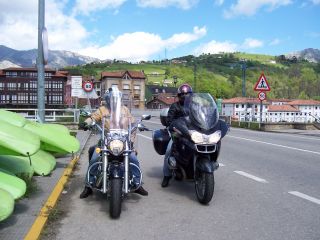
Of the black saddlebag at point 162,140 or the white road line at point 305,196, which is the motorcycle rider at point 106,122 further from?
Result: the white road line at point 305,196

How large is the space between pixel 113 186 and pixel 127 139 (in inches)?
27.5

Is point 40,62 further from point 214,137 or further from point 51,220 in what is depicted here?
point 51,220

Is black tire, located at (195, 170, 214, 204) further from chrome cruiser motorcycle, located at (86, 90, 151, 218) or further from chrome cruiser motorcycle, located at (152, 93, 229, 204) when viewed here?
chrome cruiser motorcycle, located at (86, 90, 151, 218)

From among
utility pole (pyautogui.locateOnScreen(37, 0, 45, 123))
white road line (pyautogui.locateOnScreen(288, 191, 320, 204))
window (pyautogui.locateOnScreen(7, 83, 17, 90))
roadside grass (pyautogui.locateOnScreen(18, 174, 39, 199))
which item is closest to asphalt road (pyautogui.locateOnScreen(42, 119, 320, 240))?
white road line (pyautogui.locateOnScreen(288, 191, 320, 204))

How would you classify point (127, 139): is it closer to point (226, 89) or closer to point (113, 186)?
point (113, 186)

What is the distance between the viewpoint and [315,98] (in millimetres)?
152125

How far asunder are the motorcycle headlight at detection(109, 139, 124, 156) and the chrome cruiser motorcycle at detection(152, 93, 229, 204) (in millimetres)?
1035

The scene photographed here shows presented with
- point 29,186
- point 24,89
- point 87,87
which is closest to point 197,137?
point 29,186

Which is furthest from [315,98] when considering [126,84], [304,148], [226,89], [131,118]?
[131,118]

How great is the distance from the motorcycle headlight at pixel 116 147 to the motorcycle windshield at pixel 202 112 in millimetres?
1176

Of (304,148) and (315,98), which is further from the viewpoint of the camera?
(315,98)

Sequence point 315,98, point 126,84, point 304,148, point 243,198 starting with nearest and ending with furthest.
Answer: point 243,198
point 304,148
point 126,84
point 315,98

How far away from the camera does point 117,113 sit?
6.47m

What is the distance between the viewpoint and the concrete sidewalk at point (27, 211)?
5.02 meters
